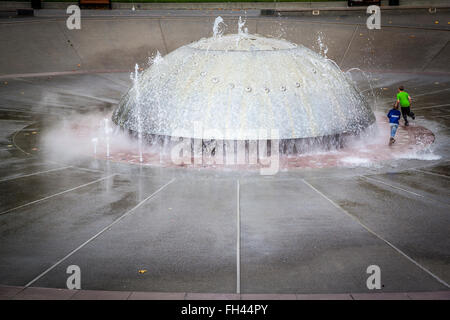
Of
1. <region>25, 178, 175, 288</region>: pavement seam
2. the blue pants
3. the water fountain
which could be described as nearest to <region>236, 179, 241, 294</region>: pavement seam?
<region>25, 178, 175, 288</region>: pavement seam

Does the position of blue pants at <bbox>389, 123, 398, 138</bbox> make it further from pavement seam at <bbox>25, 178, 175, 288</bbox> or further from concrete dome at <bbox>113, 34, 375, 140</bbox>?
pavement seam at <bbox>25, 178, 175, 288</bbox>

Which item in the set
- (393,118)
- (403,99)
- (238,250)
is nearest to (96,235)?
(238,250)

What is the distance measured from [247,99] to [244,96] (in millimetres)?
105

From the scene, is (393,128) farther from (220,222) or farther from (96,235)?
(96,235)

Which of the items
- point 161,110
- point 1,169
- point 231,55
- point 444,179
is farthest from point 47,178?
point 444,179

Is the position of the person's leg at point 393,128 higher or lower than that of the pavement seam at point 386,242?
higher

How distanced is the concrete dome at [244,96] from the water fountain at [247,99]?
0.02 meters

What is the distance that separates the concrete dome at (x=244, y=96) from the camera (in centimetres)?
1270

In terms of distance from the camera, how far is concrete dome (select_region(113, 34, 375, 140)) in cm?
1270

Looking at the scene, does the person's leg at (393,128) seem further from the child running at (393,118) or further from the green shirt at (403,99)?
the green shirt at (403,99)

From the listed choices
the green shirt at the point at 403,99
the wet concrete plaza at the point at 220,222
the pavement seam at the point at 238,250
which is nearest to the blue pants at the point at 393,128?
the wet concrete plaza at the point at 220,222

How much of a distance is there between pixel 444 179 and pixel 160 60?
7.52m

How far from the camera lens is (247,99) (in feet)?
42.2

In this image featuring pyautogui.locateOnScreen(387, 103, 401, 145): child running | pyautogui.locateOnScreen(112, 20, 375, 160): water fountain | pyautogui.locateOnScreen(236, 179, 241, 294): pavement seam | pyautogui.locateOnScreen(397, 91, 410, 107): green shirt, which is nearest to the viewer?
pyautogui.locateOnScreen(236, 179, 241, 294): pavement seam
